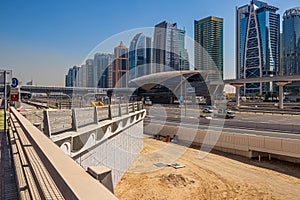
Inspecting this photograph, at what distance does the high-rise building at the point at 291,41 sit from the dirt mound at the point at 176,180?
118061mm

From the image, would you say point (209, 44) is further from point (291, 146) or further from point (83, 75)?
point (291, 146)

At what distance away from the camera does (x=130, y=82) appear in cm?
8850

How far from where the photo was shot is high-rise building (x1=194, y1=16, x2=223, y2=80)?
7044cm

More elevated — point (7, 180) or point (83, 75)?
point (83, 75)

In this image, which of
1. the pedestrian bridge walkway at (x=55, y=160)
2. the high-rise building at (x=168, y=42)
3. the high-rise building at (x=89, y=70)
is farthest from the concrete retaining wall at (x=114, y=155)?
the high-rise building at (x=89, y=70)

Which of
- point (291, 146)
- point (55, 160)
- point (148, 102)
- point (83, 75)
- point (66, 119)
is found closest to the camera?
point (55, 160)

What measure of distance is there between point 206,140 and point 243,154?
164 inches

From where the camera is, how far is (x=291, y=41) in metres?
116

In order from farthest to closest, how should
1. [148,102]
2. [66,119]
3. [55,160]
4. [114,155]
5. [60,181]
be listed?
[148,102], [114,155], [66,119], [55,160], [60,181]

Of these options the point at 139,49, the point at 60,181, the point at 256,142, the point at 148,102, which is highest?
the point at 139,49

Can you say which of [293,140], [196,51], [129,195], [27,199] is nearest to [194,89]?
[196,51]

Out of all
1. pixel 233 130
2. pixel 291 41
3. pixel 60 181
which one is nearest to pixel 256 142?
pixel 233 130

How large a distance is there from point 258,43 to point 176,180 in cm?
10423

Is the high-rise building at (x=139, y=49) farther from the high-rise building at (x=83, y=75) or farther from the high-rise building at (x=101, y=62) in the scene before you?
the high-rise building at (x=83, y=75)
